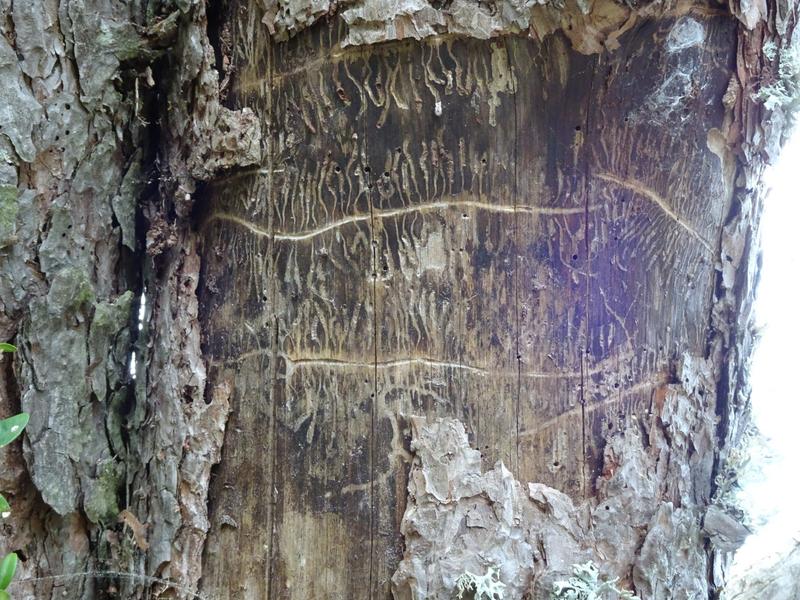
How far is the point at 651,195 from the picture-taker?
1.34m

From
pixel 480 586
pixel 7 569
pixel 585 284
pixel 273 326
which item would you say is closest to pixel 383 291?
pixel 273 326

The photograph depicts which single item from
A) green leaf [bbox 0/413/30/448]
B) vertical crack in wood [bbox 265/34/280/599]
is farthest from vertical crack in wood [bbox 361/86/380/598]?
green leaf [bbox 0/413/30/448]

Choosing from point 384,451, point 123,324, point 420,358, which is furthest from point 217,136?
point 384,451

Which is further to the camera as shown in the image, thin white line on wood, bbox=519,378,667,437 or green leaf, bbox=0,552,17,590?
thin white line on wood, bbox=519,378,667,437

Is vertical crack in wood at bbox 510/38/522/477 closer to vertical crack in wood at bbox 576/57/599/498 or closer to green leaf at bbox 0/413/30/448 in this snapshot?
vertical crack in wood at bbox 576/57/599/498

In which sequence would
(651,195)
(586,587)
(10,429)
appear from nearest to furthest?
1. (10,429)
2. (586,587)
3. (651,195)

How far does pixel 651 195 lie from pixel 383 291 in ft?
1.87

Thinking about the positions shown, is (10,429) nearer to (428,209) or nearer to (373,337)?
(373,337)

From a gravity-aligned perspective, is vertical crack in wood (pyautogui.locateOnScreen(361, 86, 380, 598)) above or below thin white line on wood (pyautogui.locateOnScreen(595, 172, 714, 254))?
below

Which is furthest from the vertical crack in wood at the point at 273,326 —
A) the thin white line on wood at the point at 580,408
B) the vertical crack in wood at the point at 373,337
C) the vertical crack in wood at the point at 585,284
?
the vertical crack in wood at the point at 585,284

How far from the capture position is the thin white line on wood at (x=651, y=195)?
4.30ft

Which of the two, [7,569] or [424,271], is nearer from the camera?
[7,569]

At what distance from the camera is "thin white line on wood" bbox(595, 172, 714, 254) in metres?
1.31

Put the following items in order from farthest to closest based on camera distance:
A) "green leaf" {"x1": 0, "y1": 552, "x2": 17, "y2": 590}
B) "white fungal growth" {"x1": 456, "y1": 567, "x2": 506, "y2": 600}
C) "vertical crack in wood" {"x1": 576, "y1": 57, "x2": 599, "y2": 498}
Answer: "vertical crack in wood" {"x1": 576, "y1": 57, "x2": 599, "y2": 498} → "white fungal growth" {"x1": 456, "y1": 567, "x2": 506, "y2": 600} → "green leaf" {"x1": 0, "y1": 552, "x2": 17, "y2": 590}
